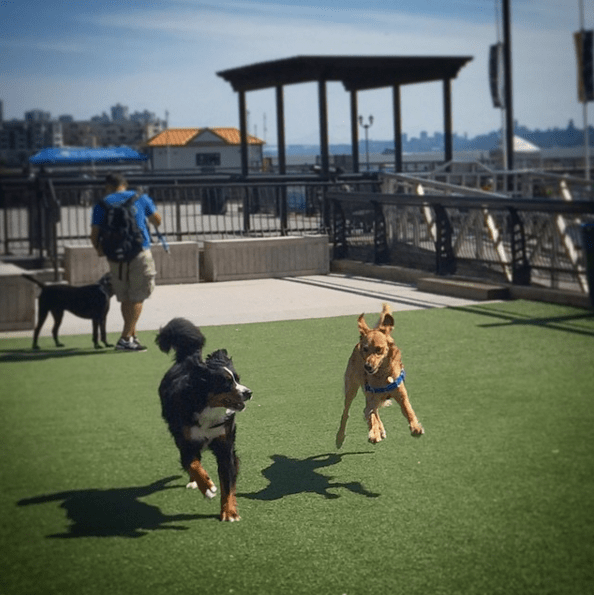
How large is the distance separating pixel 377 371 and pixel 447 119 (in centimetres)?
2232

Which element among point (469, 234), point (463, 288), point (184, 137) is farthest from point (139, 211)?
point (184, 137)

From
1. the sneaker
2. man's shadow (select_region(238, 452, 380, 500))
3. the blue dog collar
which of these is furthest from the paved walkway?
the blue dog collar

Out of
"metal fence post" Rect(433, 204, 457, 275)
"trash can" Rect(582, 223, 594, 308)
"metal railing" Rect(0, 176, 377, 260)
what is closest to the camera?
"trash can" Rect(582, 223, 594, 308)

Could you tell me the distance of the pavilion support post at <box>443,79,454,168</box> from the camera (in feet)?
83.0

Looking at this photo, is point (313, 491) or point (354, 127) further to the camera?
point (354, 127)

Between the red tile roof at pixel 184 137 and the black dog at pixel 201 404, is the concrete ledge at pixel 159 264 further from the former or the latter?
the red tile roof at pixel 184 137

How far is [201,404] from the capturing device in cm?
436

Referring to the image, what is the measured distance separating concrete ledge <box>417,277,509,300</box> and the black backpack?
5451 millimetres

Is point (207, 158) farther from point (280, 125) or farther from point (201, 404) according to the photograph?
point (201, 404)

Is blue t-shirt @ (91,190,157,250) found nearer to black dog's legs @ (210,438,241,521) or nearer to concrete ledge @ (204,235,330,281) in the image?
black dog's legs @ (210,438,241,521)

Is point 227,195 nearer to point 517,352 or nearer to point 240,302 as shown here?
point 240,302

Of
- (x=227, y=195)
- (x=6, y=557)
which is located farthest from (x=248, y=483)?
(x=227, y=195)

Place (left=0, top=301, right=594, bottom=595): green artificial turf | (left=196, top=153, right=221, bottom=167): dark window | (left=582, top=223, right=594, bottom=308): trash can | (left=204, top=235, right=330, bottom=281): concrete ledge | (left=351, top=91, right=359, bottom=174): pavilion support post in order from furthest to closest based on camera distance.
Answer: (left=196, top=153, right=221, bottom=167): dark window < (left=351, top=91, right=359, bottom=174): pavilion support post < (left=204, top=235, right=330, bottom=281): concrete ledge < (left=582, top=223, right=594, bottom=308): trash can < (left=0, top=301, right=594, bottom=595): green artificial turf

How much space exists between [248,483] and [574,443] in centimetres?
196
